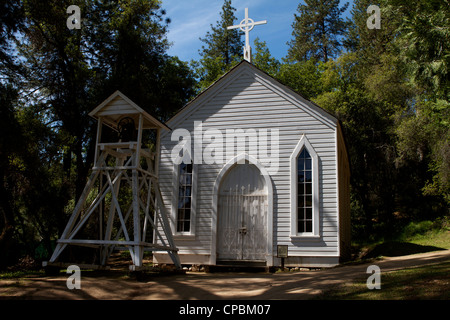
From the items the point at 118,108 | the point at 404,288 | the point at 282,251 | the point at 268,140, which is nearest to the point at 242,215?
the point at 282,251

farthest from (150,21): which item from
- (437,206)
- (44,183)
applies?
(437,206)

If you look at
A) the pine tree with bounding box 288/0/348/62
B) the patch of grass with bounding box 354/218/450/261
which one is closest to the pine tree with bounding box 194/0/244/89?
the pine tree with bounding box 288/0/348/62

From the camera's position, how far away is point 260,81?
1452 cm

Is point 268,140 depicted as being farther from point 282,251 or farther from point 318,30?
point 318,30

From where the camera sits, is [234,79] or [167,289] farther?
[234,79]

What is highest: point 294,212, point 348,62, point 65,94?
point 348,62

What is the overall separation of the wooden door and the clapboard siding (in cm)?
44

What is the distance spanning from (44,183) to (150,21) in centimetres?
1038

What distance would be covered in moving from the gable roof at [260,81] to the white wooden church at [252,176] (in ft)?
Result: 0.12

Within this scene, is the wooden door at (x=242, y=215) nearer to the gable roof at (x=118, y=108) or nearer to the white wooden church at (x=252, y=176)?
the white wooden church at (x=252, y=176)

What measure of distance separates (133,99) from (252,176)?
8.90 metres

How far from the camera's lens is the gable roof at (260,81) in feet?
45.2
